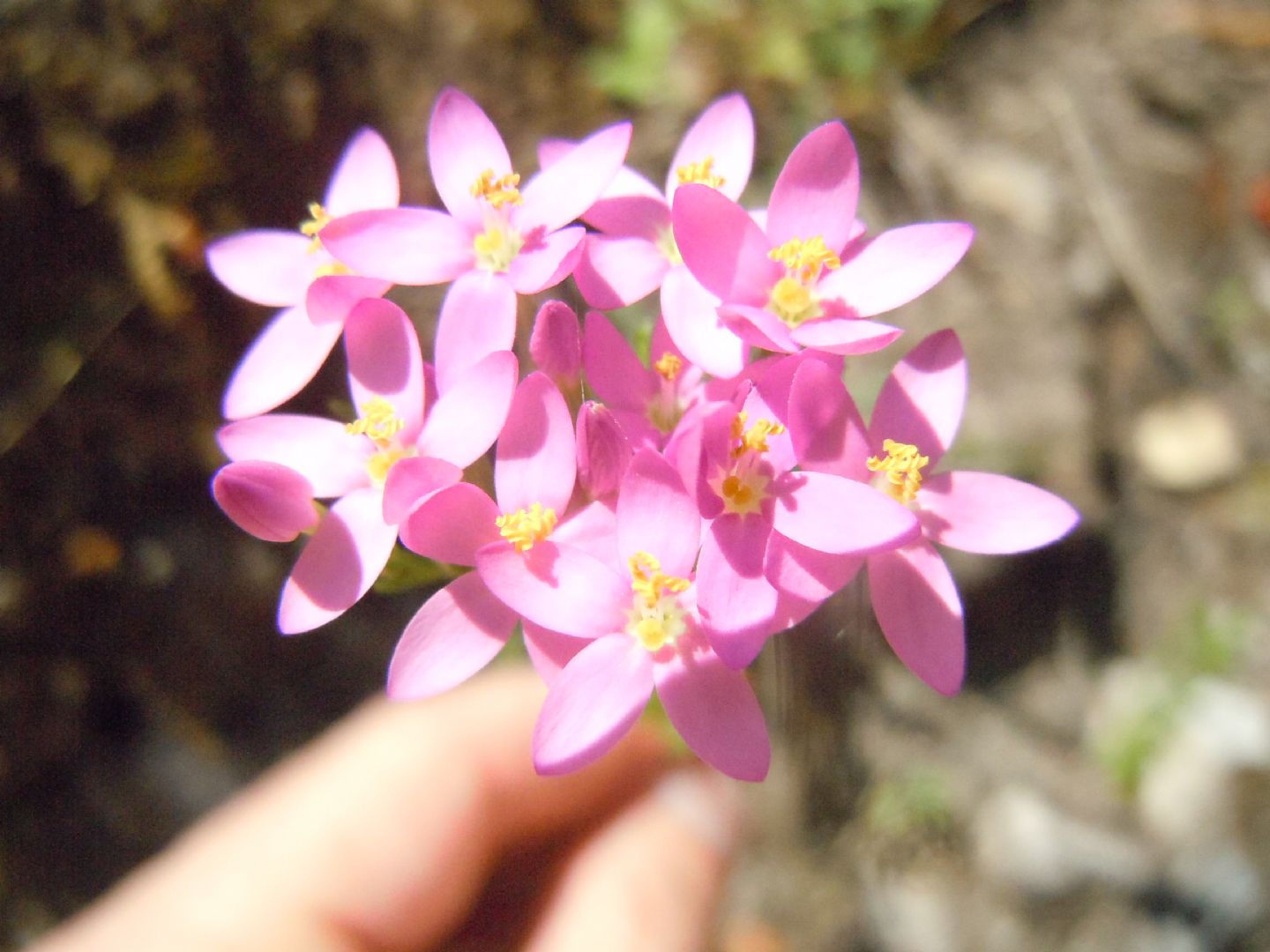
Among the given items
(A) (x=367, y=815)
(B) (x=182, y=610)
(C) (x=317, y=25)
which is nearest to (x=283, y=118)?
(C) (x=317, y=25)

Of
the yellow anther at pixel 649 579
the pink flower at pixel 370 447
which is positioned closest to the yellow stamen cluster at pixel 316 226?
the pink flower at pixel 370 447

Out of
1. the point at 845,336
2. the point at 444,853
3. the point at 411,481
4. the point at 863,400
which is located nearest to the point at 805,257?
the point at 845,336

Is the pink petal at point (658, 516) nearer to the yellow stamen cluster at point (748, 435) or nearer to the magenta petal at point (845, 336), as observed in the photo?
the yellow stamen cluster at point (748, 435)

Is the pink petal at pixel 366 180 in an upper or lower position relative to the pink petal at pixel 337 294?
upper

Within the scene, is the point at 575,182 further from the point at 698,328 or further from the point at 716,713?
the point at 716,713

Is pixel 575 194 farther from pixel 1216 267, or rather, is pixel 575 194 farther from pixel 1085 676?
pixel 1216 267

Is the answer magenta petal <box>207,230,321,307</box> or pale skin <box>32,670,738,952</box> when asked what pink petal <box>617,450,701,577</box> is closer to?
magenta petal <box>207,230,321,307</box>
